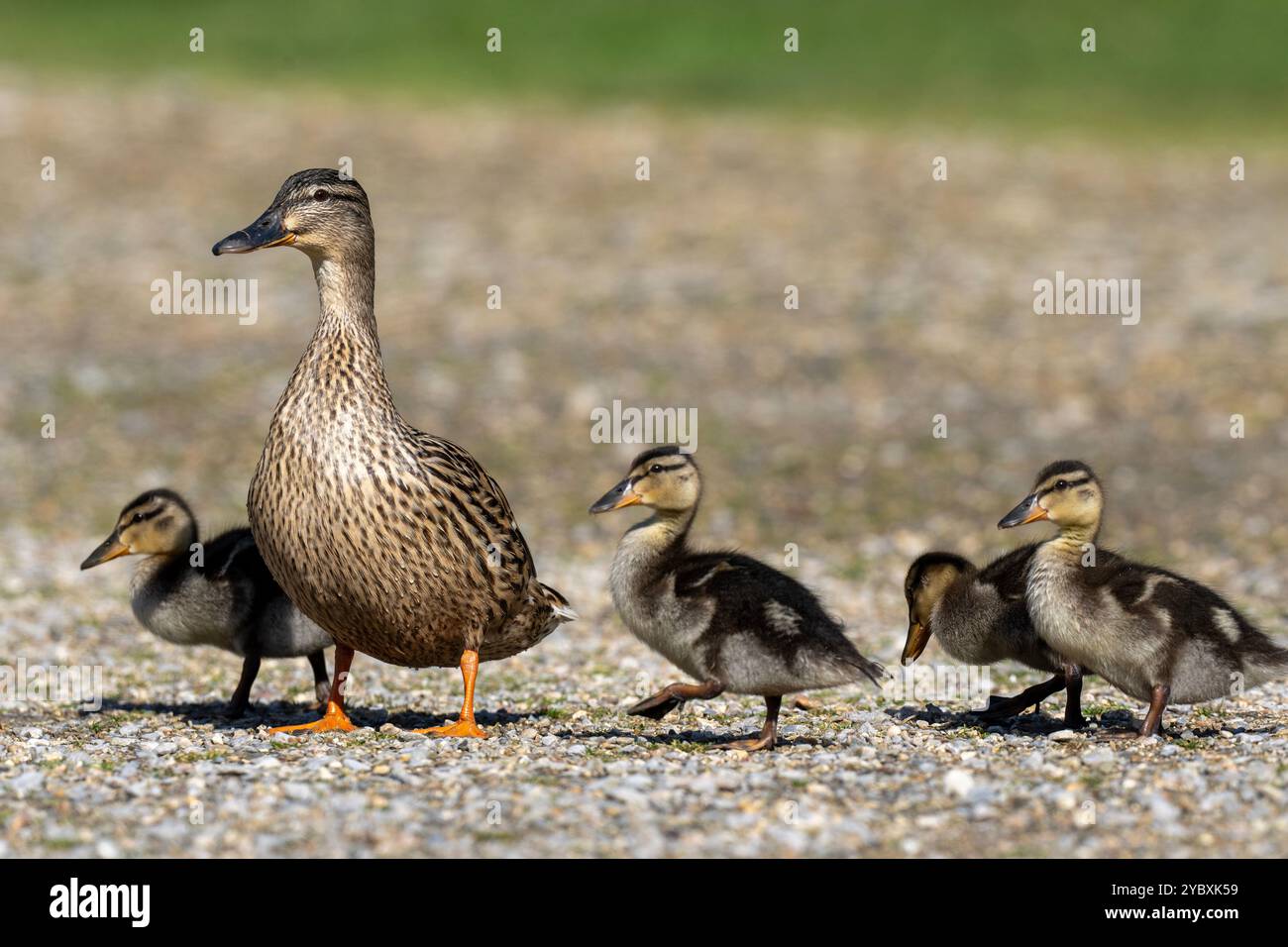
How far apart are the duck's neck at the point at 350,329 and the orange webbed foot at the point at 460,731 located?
1.69 metres

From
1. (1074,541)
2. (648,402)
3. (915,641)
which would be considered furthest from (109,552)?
(648,402)

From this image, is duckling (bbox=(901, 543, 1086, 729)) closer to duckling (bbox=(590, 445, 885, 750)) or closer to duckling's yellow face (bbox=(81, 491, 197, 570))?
duckling (bbox=(590, 445, 885, 750))

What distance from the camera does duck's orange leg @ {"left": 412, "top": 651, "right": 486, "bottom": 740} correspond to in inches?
350

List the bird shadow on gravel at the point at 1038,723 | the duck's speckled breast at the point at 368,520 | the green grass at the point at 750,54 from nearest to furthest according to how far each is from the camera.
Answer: the duck's speckled breast at the point at 368,520
the bird shadow on gravel at the point at 1038,723
the green grass at the point at 750,54

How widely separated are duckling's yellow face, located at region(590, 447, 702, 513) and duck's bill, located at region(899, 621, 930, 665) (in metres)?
1.47

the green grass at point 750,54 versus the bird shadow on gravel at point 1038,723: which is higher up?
the green grass at point 750,54

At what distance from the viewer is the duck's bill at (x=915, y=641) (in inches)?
385

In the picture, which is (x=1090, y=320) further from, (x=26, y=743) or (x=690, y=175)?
(x=26, y=743)

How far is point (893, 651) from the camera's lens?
12.2 metres

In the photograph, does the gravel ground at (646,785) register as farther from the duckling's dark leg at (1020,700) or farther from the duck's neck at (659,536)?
the duck's neck at (659,536)

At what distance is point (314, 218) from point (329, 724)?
8.76ft

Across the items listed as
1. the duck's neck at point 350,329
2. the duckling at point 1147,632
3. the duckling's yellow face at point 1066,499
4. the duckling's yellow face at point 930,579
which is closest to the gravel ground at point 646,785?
the duckling at point 1147,632

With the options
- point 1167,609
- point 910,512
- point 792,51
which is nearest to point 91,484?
point 910,512

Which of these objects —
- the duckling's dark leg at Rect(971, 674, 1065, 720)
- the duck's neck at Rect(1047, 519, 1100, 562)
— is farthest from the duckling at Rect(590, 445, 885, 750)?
the duck's neck at Rect(1047, 519, 1100, 562)
